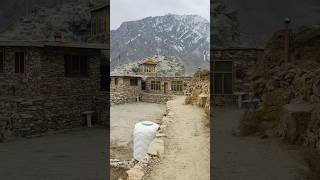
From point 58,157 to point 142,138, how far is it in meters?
5.46

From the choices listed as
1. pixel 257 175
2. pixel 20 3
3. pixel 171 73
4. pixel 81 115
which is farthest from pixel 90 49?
pixel 171 73

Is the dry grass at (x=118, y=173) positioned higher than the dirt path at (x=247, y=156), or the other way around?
the dirt path at (x=247, y=156)

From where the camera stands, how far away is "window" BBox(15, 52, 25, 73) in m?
7.12

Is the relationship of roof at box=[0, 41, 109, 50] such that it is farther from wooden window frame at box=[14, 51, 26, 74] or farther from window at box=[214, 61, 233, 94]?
window at box=[214, 61, 233, 94]

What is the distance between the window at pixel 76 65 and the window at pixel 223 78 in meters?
2.29

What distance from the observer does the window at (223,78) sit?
6.02 meters

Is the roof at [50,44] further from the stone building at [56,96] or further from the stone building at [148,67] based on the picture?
the stone building at [148,67]

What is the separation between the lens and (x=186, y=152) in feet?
35.3

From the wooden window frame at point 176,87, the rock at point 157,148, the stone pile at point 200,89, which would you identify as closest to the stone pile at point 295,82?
the rock at point 157,148

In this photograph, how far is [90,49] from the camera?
21.9ft

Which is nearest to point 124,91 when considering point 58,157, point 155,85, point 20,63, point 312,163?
point 155,85

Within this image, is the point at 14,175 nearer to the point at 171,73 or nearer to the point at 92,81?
the point at 92,81

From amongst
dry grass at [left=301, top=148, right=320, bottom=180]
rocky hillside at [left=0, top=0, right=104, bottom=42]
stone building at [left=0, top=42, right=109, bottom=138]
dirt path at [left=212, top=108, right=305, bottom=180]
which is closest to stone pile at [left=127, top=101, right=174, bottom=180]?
stone building at [left=0, top=42, right=109, bottom=138]

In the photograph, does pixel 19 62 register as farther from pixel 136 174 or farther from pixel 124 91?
pixel 124 91
